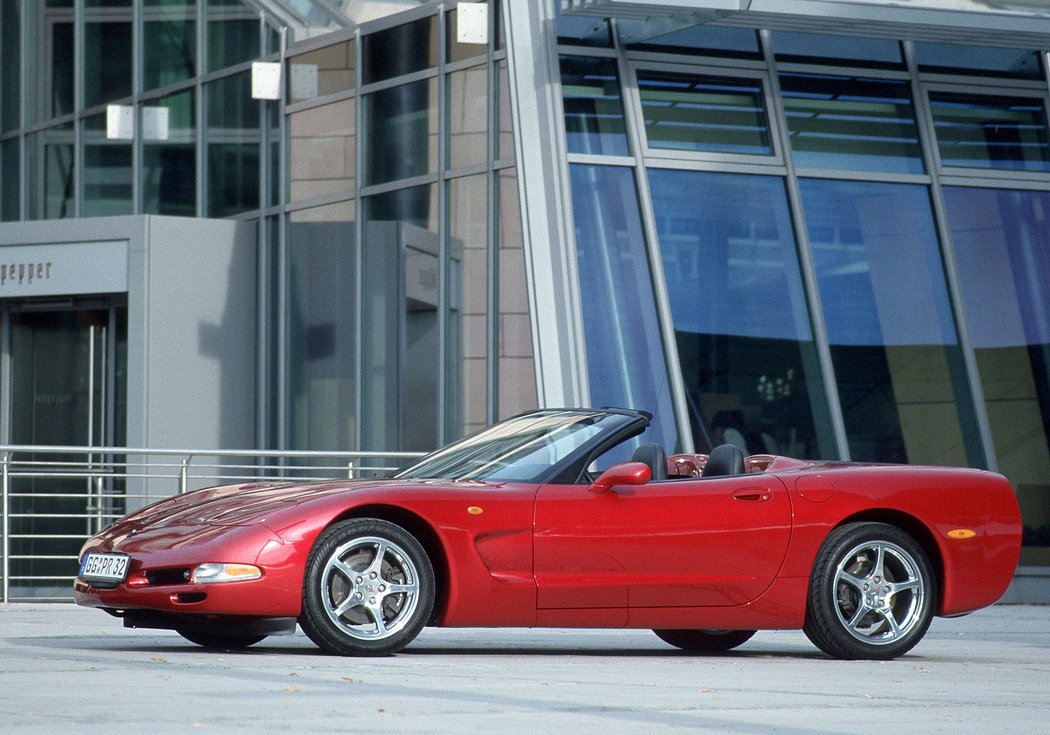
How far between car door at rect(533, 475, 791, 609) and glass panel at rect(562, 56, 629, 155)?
6942mm

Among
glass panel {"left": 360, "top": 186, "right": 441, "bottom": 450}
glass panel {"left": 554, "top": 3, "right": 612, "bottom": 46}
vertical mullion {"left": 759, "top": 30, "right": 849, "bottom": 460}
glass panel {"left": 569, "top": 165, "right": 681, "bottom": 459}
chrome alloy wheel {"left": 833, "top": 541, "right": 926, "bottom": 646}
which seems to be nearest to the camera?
chrome alloy wheel {"left": 833, "top": 541, "right": 926, "bottom": 646}

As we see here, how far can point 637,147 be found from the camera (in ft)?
48.4

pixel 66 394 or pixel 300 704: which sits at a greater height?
pixel 66 394

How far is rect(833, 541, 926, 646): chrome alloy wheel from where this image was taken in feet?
27.2

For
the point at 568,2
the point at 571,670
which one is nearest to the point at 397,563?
the point at 571,670

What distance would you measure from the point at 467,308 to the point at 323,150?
2903 millimetres

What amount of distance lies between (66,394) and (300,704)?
15.1 metres

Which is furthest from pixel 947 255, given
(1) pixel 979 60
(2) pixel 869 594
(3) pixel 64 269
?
(3) pixel 64 269

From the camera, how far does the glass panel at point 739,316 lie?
48.2 ft

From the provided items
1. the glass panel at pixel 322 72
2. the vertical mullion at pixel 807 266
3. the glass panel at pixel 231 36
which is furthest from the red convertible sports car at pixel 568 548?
the glass panel at pixel 231 36

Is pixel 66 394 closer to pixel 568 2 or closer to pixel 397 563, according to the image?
pixel 568 2

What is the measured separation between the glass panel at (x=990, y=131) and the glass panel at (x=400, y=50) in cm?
468

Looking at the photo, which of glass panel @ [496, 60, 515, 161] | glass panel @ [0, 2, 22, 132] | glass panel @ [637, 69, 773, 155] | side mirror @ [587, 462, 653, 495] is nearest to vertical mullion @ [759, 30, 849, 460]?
glass panel @ [637, 69, 773, 155]

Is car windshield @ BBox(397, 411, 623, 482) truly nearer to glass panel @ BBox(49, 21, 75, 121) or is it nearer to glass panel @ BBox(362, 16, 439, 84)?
glass panel @ BBox(362, 16, 439, 84)
